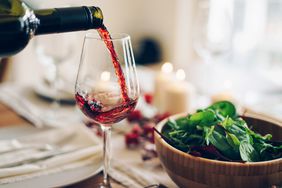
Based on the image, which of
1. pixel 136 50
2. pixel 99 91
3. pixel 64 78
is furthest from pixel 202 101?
pixel 136 50

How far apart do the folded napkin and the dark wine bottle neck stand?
1.47 ft


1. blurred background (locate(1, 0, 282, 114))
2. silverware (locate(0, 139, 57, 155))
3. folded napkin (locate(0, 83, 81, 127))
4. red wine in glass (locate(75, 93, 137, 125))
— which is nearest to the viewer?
red wine in glass (locate(75, 93, 137, 125))

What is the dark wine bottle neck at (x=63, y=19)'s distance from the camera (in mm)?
752

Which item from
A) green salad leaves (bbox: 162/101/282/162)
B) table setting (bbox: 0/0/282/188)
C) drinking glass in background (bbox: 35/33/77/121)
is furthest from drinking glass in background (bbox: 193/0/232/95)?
green salad leaves (bbox: 162/101/282/162)

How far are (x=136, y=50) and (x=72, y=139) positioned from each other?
2.61m

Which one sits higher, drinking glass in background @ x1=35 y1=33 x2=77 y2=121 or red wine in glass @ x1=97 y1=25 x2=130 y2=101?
red wine in glass @ x1=97 y1=25 x2=130 y2=101

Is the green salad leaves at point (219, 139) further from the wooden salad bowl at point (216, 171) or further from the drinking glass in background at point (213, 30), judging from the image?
the drinking glass in background at point (213, 30)

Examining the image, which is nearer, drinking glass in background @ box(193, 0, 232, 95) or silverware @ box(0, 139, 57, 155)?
silverware @ box(0, 139, 57, 155)

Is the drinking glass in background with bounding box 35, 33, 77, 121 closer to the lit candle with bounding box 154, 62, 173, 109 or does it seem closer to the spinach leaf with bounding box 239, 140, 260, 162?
the lit candle with bounding box 154, 62, 173, 109

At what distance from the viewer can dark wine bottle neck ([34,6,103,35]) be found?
2.47 feet

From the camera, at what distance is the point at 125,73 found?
2.81ft

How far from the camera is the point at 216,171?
76cm

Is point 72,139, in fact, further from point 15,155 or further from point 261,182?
point 261,182

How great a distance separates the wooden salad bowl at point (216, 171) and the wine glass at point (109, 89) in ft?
0.35
